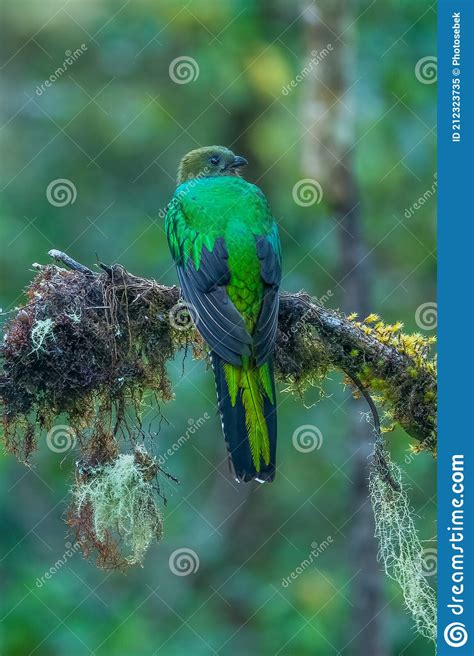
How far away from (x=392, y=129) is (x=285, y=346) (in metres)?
4.42

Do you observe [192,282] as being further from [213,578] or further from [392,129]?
[213,578]

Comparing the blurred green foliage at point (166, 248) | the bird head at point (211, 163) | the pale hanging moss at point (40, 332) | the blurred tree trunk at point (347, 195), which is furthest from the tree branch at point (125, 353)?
the blurred green foliage at point (166, 248)

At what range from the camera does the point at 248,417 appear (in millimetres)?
4199

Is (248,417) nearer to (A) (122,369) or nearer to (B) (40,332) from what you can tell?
(A) (122,369)

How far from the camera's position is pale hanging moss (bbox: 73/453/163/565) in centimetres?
395

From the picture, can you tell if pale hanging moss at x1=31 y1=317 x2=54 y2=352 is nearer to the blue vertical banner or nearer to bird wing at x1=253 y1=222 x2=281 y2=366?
bird wing at x1=253 y1=222 x2=281 y2=366

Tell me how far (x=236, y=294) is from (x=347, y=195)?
2173 mm

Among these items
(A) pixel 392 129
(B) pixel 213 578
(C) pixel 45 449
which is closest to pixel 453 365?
(A) pixel 392 129

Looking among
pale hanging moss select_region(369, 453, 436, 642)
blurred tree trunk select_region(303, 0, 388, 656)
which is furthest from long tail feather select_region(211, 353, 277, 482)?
blurred tree trunk select_region(303, 0, 388, 656)

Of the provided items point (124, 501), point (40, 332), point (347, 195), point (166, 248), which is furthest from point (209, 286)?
point (166, 248)

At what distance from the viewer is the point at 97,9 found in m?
8.48

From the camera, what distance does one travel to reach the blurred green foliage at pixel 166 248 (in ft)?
26.7

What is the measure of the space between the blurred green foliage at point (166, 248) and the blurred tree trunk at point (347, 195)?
1364 millimetres

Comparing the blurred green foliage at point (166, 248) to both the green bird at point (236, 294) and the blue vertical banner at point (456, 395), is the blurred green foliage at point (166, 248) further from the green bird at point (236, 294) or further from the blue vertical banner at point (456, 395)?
the blue vertical banner at point (456, 395)
